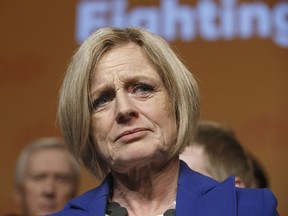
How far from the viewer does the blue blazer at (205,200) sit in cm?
189

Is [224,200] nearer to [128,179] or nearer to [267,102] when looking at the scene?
[128,179]

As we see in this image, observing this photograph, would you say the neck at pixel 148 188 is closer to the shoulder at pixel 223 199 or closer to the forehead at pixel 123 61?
the shoulder at pixel 223 199

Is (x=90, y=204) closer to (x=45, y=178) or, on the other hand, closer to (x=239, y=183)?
(x=239, y=183)

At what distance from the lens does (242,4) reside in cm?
422

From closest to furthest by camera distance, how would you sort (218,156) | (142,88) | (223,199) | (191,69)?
(223,199) → (142,88) → (218,156) → (191,69)

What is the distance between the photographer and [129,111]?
76.0 inches

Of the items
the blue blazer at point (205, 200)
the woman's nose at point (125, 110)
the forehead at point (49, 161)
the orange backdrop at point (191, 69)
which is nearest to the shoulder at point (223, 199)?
the blue blazer at point (205, 200)

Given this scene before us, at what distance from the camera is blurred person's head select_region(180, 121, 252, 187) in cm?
256

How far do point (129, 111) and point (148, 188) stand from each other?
0.69ft

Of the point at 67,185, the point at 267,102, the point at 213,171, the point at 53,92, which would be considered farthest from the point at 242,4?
the point at 213,171

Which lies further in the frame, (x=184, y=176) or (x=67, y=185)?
(x=67, y=185)

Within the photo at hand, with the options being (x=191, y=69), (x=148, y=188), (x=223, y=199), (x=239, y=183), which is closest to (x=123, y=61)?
(x=148, y=188)

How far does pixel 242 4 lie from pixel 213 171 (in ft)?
6.06

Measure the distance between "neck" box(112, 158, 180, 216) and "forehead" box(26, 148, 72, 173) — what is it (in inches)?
60.5
